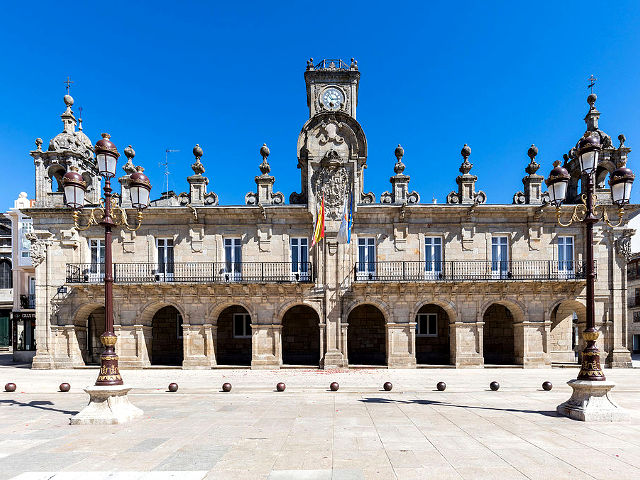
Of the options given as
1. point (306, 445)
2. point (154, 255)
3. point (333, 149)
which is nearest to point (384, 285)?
point (333, 149)

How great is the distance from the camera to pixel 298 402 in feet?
39.4

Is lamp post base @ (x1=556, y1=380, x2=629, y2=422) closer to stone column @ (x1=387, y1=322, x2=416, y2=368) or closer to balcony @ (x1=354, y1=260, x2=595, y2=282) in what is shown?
stone column @ (x1=387, y1=322, x2=416, y2=368)

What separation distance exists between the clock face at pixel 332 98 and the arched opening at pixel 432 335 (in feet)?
41.7

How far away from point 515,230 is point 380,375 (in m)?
11.1

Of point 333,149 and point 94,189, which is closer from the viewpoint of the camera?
point 333,149

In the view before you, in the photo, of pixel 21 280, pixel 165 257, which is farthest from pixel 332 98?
pixel 21 280

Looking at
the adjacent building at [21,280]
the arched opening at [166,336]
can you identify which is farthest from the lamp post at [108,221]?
the adjacent building at [21,280]

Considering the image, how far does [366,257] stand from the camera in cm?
2247

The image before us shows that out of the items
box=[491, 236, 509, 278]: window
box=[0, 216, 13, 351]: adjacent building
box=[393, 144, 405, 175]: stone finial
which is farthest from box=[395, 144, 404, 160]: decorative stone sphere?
box=[0, 216, 13, 351]: adjacent building

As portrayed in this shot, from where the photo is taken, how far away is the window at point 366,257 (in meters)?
22.2

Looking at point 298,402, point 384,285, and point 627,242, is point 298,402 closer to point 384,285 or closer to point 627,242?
point 384,285

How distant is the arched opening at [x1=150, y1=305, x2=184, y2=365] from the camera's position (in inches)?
952

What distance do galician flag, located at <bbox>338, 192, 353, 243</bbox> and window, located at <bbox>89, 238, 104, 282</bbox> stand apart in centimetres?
1301

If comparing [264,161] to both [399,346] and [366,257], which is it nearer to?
[366,257]
